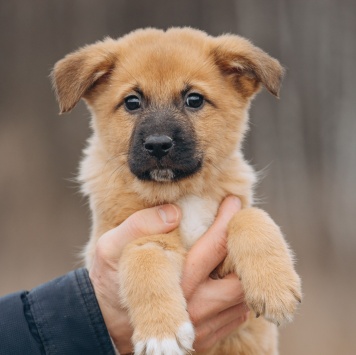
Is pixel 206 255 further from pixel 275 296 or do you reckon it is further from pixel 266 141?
pixel 266 141

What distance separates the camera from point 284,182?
6945 mm

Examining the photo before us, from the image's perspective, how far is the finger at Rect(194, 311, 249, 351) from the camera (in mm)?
3441

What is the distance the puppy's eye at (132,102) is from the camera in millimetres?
3748

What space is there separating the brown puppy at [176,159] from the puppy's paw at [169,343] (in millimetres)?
18

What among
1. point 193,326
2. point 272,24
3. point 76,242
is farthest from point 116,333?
point 272,24

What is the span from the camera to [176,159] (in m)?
3.50

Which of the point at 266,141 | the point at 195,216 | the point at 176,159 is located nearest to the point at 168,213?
the point at 195,216

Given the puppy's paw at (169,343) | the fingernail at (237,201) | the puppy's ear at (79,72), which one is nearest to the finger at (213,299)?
the puppy's paw at (169,343)

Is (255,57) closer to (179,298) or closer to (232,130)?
(232,130)

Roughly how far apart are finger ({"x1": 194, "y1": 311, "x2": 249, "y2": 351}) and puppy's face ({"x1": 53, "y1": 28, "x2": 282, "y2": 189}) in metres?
0.71

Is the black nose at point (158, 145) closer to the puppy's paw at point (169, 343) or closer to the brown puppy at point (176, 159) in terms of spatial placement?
the brown puppy at point (176, 159)

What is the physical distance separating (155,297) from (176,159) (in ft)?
2.18

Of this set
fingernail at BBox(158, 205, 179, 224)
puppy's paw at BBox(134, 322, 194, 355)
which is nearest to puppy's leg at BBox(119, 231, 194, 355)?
puppy's paw at BBox(134, 322, 194, 355)

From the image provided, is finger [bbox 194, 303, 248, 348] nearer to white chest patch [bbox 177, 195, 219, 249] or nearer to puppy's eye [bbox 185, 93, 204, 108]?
white chest patch [bbox 177, 195, 219, 249]
